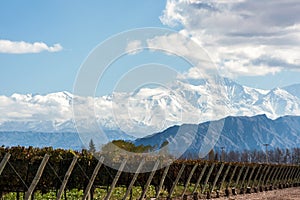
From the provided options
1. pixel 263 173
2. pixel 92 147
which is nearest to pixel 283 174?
pixel 263 173

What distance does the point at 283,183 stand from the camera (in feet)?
164

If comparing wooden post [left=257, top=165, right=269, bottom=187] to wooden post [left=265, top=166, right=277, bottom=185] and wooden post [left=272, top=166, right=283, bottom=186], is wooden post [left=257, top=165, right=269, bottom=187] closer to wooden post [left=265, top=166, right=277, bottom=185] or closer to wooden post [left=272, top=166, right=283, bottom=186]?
wooden post [left=265, top=166, right=277, bottom=185]

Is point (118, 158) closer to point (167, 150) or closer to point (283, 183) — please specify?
point (167, 150)

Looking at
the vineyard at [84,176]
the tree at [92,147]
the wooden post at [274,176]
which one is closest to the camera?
the vineyard at [84,176]

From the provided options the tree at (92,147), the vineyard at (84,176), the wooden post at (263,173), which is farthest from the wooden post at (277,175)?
the tree at (92,147)

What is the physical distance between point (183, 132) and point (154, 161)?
68.1 inches

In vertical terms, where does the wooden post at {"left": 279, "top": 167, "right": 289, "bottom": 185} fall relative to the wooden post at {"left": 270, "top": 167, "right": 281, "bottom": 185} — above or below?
below

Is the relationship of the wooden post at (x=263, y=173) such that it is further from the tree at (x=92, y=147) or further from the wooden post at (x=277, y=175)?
the tree at (x=92, y=147)

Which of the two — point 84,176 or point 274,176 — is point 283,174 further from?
point 84,176

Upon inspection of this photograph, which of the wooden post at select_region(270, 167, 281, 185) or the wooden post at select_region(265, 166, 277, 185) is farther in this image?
the wooden post at select_region(270, 167, 281, 185)

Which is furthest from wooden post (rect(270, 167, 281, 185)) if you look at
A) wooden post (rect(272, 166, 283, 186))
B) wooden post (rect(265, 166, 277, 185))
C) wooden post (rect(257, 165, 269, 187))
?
wooden post (rect(257, 165, 269, 187))

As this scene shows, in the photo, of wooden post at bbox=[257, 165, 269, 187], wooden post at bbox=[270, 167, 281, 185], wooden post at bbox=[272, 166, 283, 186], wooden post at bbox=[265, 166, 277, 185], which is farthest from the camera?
wooden post at bbox=[272, 166, 283, 186]

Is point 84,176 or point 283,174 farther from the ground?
point 84,176

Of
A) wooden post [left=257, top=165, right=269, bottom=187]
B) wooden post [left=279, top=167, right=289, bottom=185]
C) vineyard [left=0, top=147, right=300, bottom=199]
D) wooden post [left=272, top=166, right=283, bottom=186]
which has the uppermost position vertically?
vineyard [left=0, top=147, right=300, bottom=199]
